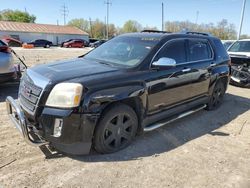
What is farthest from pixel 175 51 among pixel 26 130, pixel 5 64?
pixel 5 64

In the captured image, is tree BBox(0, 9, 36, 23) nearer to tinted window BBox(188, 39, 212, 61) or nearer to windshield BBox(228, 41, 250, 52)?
windshield BBox(228, 41, 250, 52)

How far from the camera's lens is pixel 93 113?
132 inches

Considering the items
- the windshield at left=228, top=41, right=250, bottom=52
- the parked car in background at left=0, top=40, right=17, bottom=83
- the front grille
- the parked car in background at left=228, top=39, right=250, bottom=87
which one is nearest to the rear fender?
the front grille

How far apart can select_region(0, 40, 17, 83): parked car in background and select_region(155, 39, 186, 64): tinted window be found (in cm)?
391

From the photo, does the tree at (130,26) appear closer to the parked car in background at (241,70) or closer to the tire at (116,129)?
the parked car in background at (241,70)

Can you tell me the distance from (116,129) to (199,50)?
2.78m

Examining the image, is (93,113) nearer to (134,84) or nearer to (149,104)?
(134,84)

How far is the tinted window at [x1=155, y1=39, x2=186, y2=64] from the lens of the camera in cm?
442

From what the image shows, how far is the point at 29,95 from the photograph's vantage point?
3.50 metres

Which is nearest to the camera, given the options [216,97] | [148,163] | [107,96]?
[107,96]

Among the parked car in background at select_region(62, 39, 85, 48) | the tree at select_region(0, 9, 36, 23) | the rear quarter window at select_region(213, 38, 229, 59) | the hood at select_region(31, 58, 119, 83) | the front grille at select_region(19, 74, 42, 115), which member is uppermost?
the tree at select_region(0, 9, 36, 23)

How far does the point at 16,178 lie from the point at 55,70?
1.55m

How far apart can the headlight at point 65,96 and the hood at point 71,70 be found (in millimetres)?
Result: 149

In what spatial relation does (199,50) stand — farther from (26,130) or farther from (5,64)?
(5,64)
